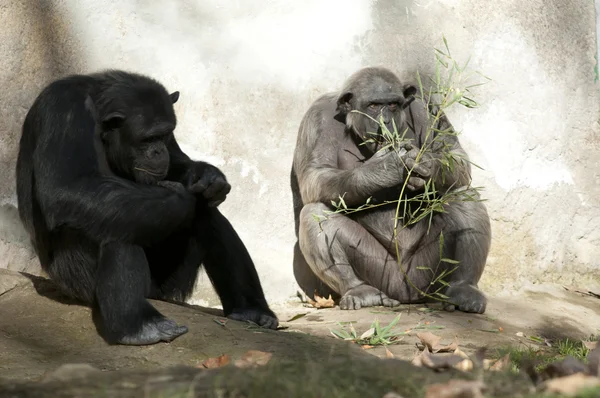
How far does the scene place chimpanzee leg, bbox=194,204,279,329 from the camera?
6043mm

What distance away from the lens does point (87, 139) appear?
5359mm

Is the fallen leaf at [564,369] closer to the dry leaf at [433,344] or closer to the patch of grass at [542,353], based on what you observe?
the patch of grass at [542,353]

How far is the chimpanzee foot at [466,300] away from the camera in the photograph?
7137 millimetres

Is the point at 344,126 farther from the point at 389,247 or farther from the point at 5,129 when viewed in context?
the point at 5,129

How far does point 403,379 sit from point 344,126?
5012 millimetres

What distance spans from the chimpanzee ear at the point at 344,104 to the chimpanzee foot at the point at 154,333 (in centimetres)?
327

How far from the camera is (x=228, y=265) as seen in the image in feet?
20.0

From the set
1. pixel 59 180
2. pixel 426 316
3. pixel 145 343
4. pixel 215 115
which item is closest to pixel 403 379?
pixel 145 343

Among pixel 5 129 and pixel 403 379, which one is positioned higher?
pixel 5 129

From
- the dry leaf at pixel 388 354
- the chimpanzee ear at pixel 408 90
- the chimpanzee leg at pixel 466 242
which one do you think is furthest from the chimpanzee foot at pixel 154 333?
the chimpanzee ear at pixel 408 90

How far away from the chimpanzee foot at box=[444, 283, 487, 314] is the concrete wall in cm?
126

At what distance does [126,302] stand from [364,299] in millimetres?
2728

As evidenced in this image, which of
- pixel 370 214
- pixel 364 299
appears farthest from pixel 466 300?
pixel 370 214

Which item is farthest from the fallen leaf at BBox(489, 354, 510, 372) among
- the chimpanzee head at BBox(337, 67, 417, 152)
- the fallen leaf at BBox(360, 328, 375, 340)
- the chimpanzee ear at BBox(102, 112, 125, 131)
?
the chimpanzee head at BBox(337, 67, 417, 152)
